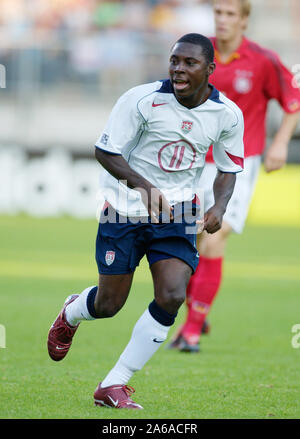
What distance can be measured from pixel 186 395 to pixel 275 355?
5.56 feet

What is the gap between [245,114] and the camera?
24.1ft

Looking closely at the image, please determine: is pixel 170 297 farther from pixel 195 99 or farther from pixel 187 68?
pixel 187 68

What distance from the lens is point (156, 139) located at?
4930 mm

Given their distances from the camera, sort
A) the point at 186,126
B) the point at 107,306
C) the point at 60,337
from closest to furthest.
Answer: the point at 186,126
the point at 107,306
the point at 60,337

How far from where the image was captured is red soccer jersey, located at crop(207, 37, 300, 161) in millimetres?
7203

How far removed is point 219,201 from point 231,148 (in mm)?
327

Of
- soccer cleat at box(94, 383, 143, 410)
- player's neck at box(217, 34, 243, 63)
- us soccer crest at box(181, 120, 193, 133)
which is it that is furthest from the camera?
player's neck at box(217, 34, 243, 63)

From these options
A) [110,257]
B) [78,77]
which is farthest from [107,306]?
[78,77]

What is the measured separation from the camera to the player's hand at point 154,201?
4.68 m

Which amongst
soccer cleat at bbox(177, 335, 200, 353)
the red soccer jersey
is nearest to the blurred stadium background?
the red soccer jersey

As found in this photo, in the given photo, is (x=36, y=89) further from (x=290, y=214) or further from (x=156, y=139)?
(x=156, y=139)

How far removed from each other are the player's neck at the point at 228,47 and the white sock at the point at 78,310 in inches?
112

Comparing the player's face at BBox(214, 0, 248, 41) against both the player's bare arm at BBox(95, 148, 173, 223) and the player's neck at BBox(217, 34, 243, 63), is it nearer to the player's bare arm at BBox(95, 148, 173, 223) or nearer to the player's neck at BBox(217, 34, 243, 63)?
the player's neck at BBox(217, 34, 243, 63)

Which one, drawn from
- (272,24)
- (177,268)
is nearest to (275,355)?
(177,268)
